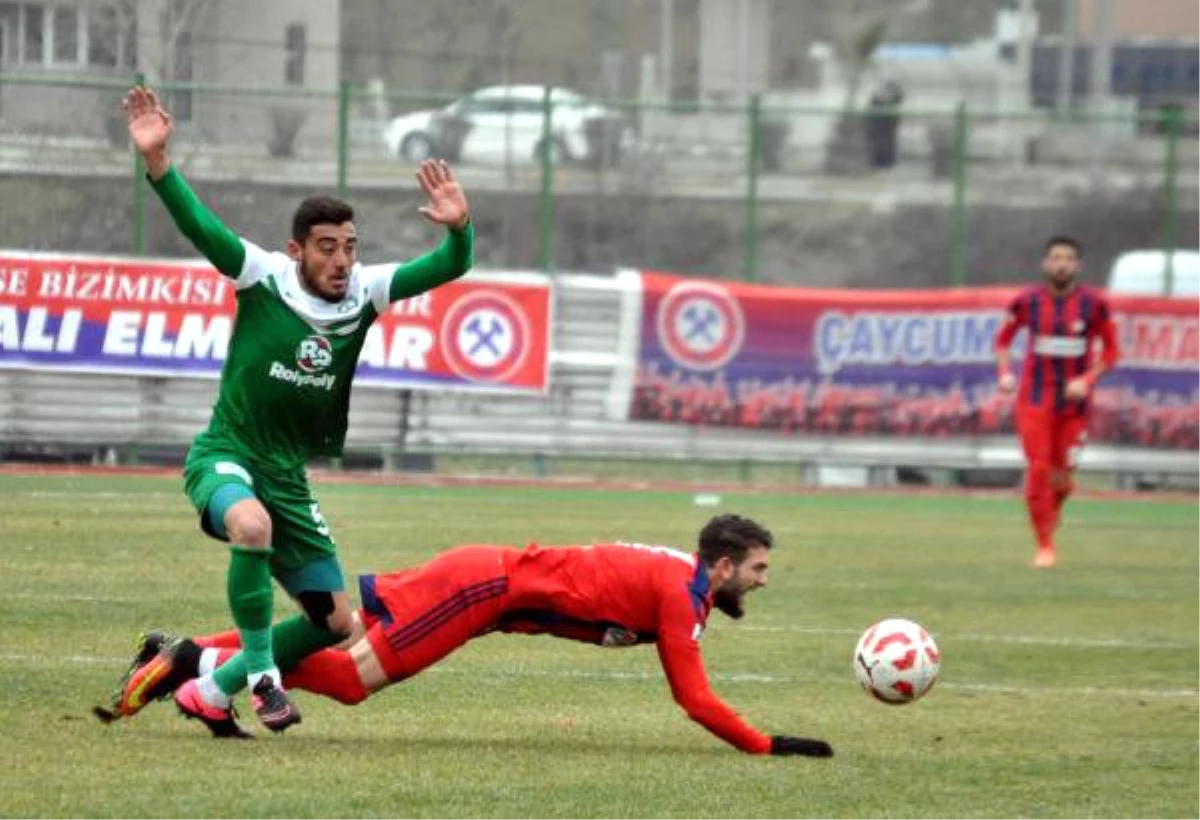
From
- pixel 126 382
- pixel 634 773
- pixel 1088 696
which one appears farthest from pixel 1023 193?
pixel 634 773

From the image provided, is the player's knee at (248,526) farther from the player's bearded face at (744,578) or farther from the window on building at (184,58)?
the window on building at (184,58)

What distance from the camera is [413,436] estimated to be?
23.5m

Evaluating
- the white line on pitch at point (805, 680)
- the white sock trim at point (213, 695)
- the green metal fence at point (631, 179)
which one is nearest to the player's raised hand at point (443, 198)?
the white sock trim at point (213, 695)

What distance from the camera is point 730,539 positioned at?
29.5 ft

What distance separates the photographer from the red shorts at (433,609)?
8.95 metres

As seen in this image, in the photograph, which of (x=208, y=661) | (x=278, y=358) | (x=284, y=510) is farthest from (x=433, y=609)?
(x=278, y=358)

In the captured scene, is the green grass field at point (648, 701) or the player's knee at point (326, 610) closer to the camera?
the green grass field at point (648, 701)

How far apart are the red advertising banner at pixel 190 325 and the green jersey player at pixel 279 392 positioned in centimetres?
1359

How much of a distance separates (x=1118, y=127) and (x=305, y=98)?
16669 mm

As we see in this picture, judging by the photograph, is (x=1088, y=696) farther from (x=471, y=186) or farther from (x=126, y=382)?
(x=471, y=186)

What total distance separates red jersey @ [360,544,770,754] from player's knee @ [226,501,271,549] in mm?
676

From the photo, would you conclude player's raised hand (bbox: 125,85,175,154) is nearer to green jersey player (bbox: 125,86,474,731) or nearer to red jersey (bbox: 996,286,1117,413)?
green jersey player (bbox: 125,86,474,731)

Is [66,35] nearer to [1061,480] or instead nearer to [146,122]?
[1061,480]

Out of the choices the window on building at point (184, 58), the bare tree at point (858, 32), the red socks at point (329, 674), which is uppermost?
the bare tree at point (858, 32)
